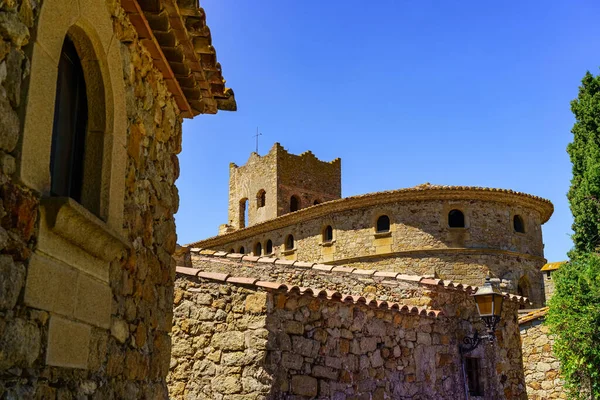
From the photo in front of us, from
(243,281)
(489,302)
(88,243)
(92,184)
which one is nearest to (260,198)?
(489,302)

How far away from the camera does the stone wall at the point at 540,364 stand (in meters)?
15.4

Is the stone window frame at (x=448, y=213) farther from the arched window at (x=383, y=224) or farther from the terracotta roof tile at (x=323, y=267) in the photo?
the terracotta roof tile at (x=323, y=267)

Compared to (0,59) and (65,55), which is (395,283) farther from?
(0,59)

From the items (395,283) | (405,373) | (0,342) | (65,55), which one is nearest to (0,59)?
(65,55)

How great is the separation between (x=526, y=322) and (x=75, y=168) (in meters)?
14.6

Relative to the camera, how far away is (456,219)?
2688cm

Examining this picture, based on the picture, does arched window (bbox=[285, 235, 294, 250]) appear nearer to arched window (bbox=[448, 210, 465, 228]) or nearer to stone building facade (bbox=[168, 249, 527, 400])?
arched window (bbox=[448, 210, 465, 228])

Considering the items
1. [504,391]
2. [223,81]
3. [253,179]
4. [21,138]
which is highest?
[253,179]

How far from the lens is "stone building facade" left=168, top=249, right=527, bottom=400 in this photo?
25.0 ft

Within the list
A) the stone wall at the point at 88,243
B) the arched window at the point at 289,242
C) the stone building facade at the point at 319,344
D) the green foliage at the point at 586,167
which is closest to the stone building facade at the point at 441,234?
the arched window at the point at 289,242

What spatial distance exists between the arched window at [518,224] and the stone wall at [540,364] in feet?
39.8

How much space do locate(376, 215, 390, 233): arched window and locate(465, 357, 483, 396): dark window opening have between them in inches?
638

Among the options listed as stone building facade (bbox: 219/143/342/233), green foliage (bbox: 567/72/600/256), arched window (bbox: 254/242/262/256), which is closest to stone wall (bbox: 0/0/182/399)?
green foliage (bbox: 567/72/600/256)

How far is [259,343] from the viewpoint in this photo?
752 cm
